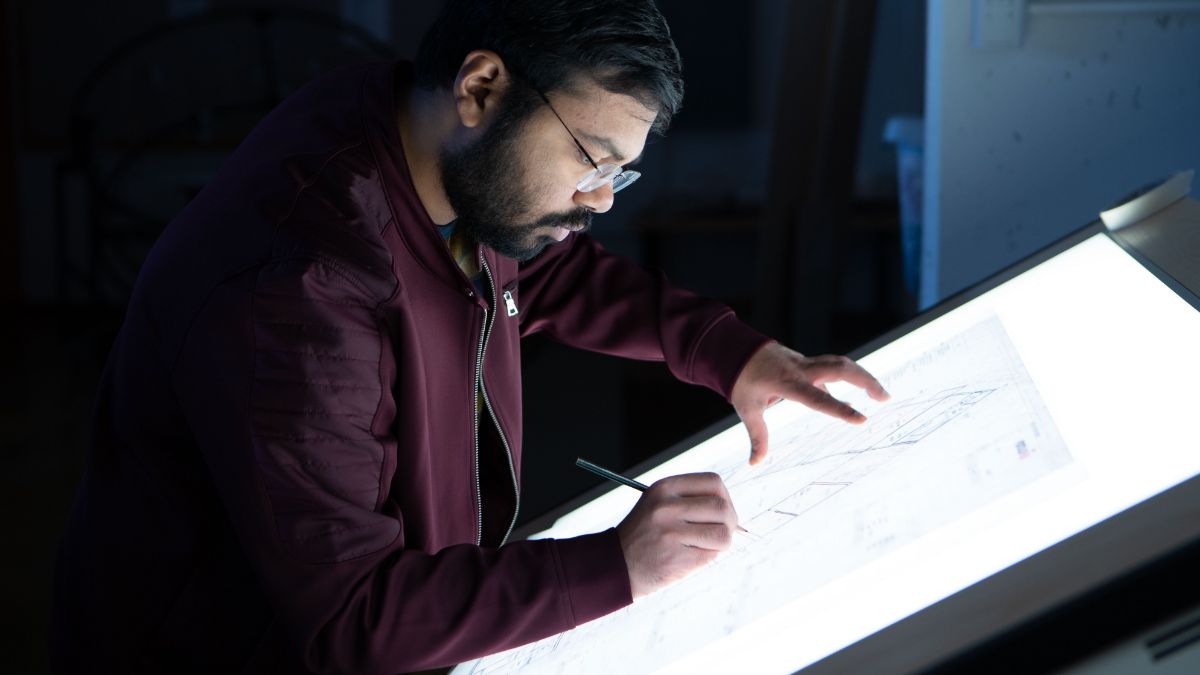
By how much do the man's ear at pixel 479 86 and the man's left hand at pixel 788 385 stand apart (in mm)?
406

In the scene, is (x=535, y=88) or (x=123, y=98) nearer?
(x=535, y=88)

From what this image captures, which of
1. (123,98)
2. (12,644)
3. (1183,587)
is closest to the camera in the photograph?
(1183,587)

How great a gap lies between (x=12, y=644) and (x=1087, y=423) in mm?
2593

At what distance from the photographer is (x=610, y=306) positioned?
55.5 inches

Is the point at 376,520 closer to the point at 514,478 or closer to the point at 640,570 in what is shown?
the point at 640,570

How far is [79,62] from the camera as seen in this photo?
6.15 metres

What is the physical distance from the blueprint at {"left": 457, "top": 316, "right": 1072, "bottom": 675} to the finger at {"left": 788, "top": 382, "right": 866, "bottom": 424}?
0.01 m

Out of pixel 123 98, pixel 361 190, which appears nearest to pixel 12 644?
pixel 361 190

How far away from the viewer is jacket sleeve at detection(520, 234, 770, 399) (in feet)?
4.44

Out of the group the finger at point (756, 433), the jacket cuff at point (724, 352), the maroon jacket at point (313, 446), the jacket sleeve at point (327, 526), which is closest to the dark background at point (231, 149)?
the jacket cuff at point (724, 352)

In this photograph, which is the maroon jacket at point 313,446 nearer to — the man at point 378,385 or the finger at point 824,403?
the man at point 378,385

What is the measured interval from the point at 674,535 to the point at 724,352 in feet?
1.58

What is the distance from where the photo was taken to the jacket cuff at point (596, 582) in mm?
838

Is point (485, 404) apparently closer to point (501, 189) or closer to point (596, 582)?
point (501, 189)
